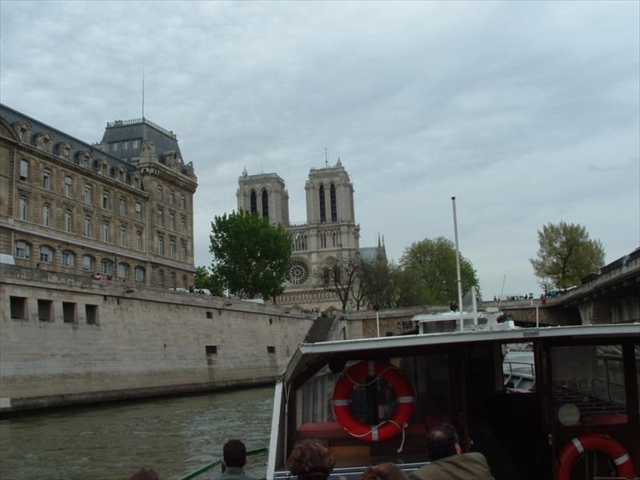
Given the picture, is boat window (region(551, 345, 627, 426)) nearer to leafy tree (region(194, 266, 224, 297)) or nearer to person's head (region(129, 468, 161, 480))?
person's head (region(129, 468, 161, 480))

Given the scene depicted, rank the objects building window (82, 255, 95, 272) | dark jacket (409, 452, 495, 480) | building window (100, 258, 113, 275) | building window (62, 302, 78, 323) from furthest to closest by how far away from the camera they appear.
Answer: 1. building window (100, 258, 113, 275)
2. building window (82, 255, 95, 272)
3. building window (62, 302, 78, 323)
4. dark jacket (409, 452, 495, 480)

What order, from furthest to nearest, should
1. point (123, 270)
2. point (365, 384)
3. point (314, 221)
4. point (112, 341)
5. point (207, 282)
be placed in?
point (314, 221) < point (207, 282) < point (123, 270) < point (112, 341) < point (365, 384)

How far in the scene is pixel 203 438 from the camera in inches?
722

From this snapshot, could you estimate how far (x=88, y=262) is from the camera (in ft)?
149

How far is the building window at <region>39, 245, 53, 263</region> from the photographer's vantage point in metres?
41.3

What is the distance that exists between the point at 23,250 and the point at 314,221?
8193 centimetres

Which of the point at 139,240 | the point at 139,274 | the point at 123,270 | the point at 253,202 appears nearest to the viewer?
the point at 123,270

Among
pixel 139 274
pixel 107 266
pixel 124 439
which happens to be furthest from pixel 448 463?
pixel 139 274

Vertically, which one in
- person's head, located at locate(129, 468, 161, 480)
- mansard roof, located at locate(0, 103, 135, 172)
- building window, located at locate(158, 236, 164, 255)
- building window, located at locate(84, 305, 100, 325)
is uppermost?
mansard roof, located at locate(0, 103, 135, 172)

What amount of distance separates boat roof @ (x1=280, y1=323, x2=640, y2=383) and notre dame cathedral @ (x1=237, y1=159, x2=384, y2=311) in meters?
104

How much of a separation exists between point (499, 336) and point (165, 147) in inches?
2156

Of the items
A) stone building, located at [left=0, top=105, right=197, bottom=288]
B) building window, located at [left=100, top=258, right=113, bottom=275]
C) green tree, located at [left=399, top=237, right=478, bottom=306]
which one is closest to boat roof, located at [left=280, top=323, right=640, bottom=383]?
stone building, located at [left=0, top=105, right=197, bottom=288]

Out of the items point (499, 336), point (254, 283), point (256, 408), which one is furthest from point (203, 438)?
point (254, 283)

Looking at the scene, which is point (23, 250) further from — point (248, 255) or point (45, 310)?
point (248, 255)
